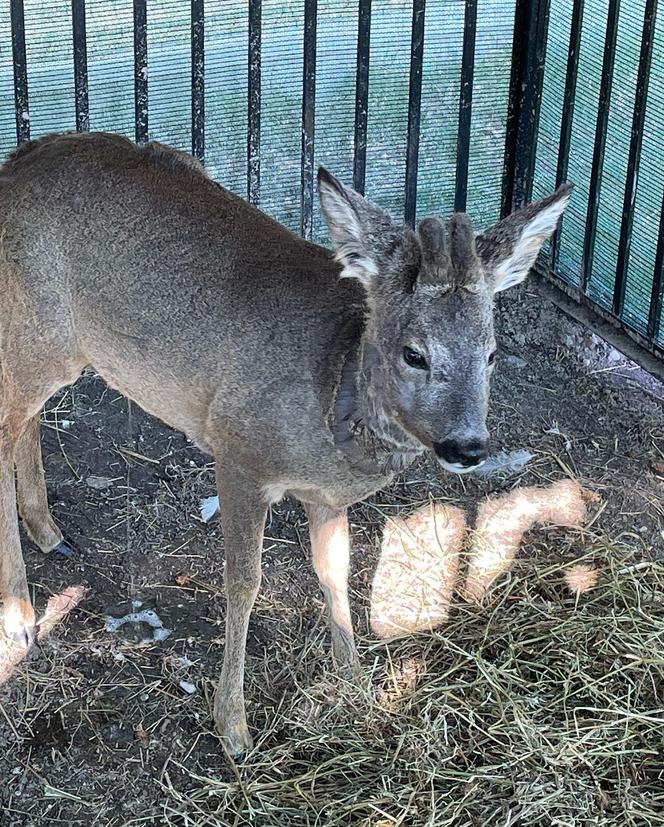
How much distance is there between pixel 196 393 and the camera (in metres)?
4.98

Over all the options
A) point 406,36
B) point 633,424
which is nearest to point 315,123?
point 406,36

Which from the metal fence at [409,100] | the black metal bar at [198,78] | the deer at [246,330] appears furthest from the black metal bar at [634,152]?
the deer at [246,330]

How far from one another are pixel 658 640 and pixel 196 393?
7.27ft

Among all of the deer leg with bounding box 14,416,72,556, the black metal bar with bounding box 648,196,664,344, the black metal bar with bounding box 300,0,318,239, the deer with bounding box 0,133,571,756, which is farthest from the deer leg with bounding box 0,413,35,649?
the black metal bar with bounding box 648,196,664,344

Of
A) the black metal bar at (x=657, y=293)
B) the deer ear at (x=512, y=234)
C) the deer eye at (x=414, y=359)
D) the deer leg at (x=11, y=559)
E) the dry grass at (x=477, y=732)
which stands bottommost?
the dry grass at (x=477, y=732)

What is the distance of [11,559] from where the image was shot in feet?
18.4

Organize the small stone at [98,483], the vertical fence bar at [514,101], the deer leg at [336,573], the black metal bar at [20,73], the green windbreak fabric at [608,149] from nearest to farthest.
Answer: the deer leg at [336,573] → the small stone at [98,483] → the black metal bar at [20,73] → the green windbreak fabric at [608,149] → the vertical fence bar at [514,101]

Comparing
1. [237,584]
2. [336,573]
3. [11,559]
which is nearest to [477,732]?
[336,573]

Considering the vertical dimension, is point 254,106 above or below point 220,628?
above

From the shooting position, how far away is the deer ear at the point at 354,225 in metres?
4.39

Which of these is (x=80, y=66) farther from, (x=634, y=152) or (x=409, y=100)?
(x=634, y=152)

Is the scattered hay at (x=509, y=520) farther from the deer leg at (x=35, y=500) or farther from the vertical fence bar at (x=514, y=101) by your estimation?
the vertical fence bar at (x=514, y=101)

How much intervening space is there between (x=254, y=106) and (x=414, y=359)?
10.7 feet

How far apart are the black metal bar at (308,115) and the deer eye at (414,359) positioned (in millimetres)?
3245
